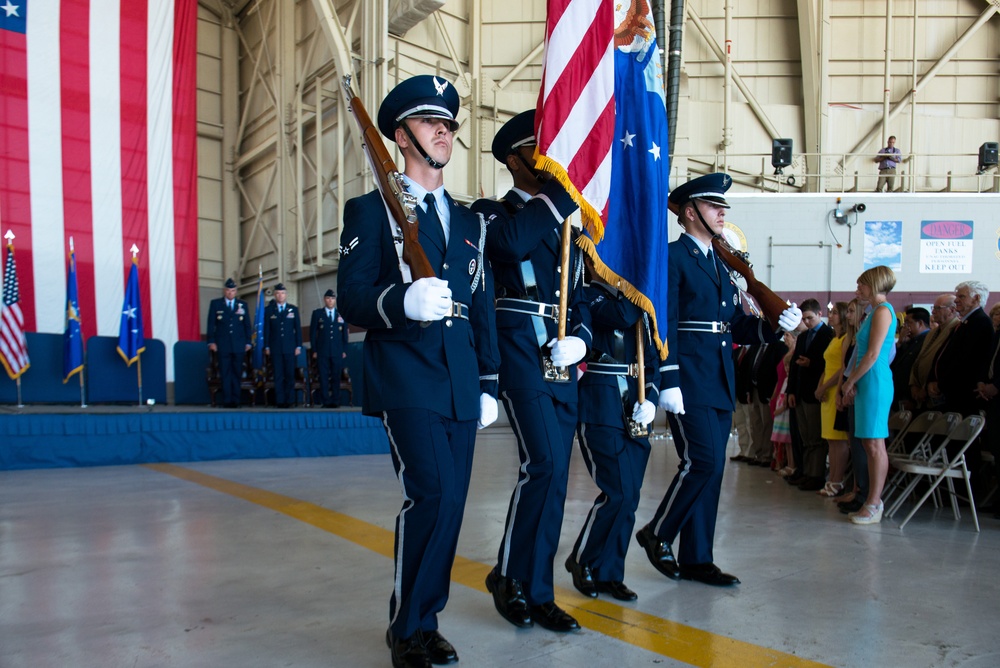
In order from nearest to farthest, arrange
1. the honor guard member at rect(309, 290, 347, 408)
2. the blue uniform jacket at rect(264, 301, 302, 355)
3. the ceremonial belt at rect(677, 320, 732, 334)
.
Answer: the ceremonial belt at rect(677, 320, 732, 334)
the blue uniform jacket at rect(264, 301, 302, 355)
the honor guard member at rect(309, 290, 347, 408)

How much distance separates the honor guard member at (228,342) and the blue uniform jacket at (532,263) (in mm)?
9876

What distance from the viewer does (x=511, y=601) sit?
102 inches

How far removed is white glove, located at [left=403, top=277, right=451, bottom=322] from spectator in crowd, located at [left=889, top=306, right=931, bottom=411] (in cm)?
466

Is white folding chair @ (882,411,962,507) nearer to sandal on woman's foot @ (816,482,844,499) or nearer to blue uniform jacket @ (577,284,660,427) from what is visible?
sandal on woman's foot @ (816,482,844,499)

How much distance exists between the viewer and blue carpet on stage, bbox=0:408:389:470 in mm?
6977

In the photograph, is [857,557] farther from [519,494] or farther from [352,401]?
[352,401]

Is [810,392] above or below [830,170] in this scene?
below

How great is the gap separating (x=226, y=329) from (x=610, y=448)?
396 inches

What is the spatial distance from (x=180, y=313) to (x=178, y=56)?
12.7ft

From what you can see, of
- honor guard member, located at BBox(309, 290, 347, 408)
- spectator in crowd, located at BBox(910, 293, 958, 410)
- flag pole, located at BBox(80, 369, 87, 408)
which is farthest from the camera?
honor guard member, located at BBox(309, 290, 347, 408)

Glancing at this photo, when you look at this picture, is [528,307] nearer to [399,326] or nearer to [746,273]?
[399,326]

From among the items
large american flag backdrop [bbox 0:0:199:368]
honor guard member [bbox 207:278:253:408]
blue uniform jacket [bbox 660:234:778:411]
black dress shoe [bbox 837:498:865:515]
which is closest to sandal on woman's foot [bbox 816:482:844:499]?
black dress shoe [bbox 837:498:865:515]

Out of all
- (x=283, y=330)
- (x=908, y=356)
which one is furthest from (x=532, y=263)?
(x=283, y=330)

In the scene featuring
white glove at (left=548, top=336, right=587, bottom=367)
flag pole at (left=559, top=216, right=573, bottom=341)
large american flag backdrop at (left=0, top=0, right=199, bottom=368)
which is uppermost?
large american flag backdrop at (left=0, top=0, right=199, bottom=368)
